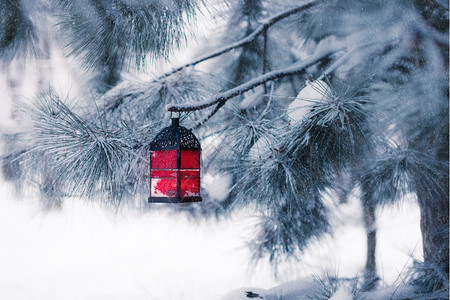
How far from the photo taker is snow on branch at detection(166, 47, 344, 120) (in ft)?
3.31

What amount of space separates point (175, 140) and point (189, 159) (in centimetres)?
5

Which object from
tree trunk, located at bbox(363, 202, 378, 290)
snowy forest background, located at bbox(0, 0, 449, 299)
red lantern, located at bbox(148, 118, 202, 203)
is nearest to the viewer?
red lantern, located at bbox(148, 118, 202, 203)

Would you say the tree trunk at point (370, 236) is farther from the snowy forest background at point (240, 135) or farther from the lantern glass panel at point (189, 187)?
the lantern glass panel at point (189, 187)

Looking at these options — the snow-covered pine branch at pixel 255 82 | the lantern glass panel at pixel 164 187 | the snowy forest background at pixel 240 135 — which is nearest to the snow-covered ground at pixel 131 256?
the snowy forest background at pixel 240 135

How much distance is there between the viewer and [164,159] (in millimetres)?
903

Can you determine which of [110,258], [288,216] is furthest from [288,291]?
[110,258]

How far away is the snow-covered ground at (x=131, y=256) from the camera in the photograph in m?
1.55

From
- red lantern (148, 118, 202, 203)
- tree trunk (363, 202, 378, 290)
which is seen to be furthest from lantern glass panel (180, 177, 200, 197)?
tree trunk (363, 202, 378, 290)

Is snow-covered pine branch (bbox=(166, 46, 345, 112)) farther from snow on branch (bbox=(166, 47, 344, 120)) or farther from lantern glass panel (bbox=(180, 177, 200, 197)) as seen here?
lantern glass panel (bbox=(180, 177, 200, 197))

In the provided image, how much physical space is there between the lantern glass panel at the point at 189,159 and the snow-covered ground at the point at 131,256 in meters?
0.65

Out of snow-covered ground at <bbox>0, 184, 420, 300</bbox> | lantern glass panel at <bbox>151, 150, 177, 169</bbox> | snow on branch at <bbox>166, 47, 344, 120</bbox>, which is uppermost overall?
snow on branch at <bbox>166, 47, 344, 120</bbox>

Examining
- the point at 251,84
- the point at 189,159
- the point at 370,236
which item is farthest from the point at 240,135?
the point at 370,236

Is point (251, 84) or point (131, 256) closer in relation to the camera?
point (251, 84)

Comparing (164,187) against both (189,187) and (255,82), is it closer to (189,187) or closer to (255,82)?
(189,187)
